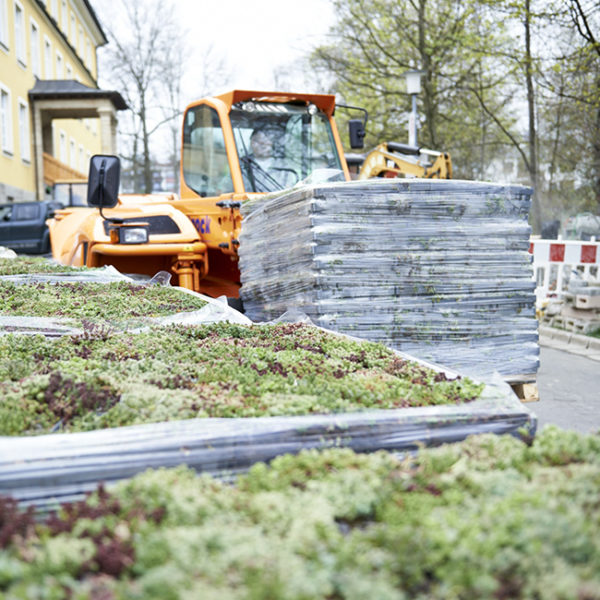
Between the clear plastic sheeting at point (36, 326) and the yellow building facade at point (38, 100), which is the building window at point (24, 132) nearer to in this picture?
the yellow building facade at point (38, 100)

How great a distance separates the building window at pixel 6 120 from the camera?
24078mm

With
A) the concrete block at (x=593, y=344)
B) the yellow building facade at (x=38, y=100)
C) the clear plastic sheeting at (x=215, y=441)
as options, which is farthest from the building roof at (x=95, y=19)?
the clear plastic sheeting at (x=215, y=441)

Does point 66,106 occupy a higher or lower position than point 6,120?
higher

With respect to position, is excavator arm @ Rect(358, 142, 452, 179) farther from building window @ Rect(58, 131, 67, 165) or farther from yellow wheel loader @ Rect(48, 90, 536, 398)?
building window @ Rect(58, 131, 67, 165)

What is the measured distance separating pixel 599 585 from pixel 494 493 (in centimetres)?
44

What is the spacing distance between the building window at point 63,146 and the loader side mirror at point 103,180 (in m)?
30.9

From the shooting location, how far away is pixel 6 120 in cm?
2455

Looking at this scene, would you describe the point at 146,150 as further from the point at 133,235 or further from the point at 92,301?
the point at 92,301

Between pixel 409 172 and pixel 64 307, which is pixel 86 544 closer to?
pixel 64 307

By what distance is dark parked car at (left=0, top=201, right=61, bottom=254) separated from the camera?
60.6 ft

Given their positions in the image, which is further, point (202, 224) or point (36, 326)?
point (202, 224)

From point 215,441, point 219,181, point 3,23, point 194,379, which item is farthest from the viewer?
point 3,23

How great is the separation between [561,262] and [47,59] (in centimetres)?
2649

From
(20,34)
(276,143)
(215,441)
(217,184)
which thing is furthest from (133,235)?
(20,34)
